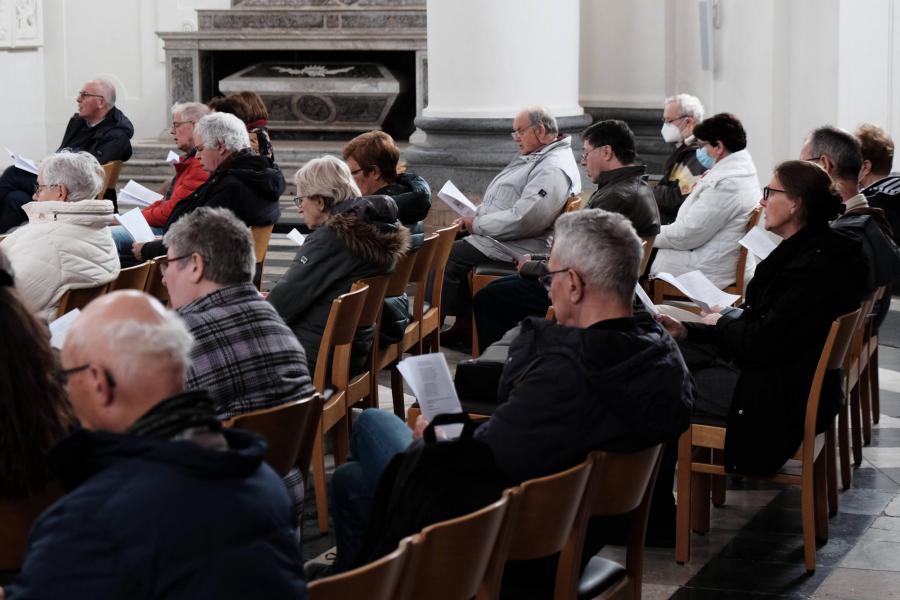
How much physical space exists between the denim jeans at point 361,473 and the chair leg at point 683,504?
3.83ft

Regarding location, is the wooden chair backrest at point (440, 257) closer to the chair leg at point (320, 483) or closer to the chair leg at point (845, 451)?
the chair leg at point (320, 483)

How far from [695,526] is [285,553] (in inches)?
99.3

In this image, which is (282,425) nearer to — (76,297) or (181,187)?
(76,297)

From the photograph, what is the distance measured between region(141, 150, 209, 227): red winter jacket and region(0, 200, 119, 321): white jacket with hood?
6.34 feet

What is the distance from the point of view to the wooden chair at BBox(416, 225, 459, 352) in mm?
5785

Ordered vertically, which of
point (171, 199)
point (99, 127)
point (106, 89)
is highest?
point (106, 89)

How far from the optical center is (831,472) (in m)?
4.58

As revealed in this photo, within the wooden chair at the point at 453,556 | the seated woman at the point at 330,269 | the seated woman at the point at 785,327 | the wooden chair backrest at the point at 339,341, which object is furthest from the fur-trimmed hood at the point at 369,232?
the wooden chair at the point at 453,556

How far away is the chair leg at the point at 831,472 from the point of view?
4.39 metres

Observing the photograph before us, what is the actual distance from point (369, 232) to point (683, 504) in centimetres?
150

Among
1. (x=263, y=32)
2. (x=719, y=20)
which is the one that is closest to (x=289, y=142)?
(x=263, y=32)

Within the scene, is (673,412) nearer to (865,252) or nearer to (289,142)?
(865,252)

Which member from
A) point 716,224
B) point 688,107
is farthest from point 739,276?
point 688,107

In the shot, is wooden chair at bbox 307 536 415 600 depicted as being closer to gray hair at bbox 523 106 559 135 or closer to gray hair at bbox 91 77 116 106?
gray hair at bbox 523 106 559 135
